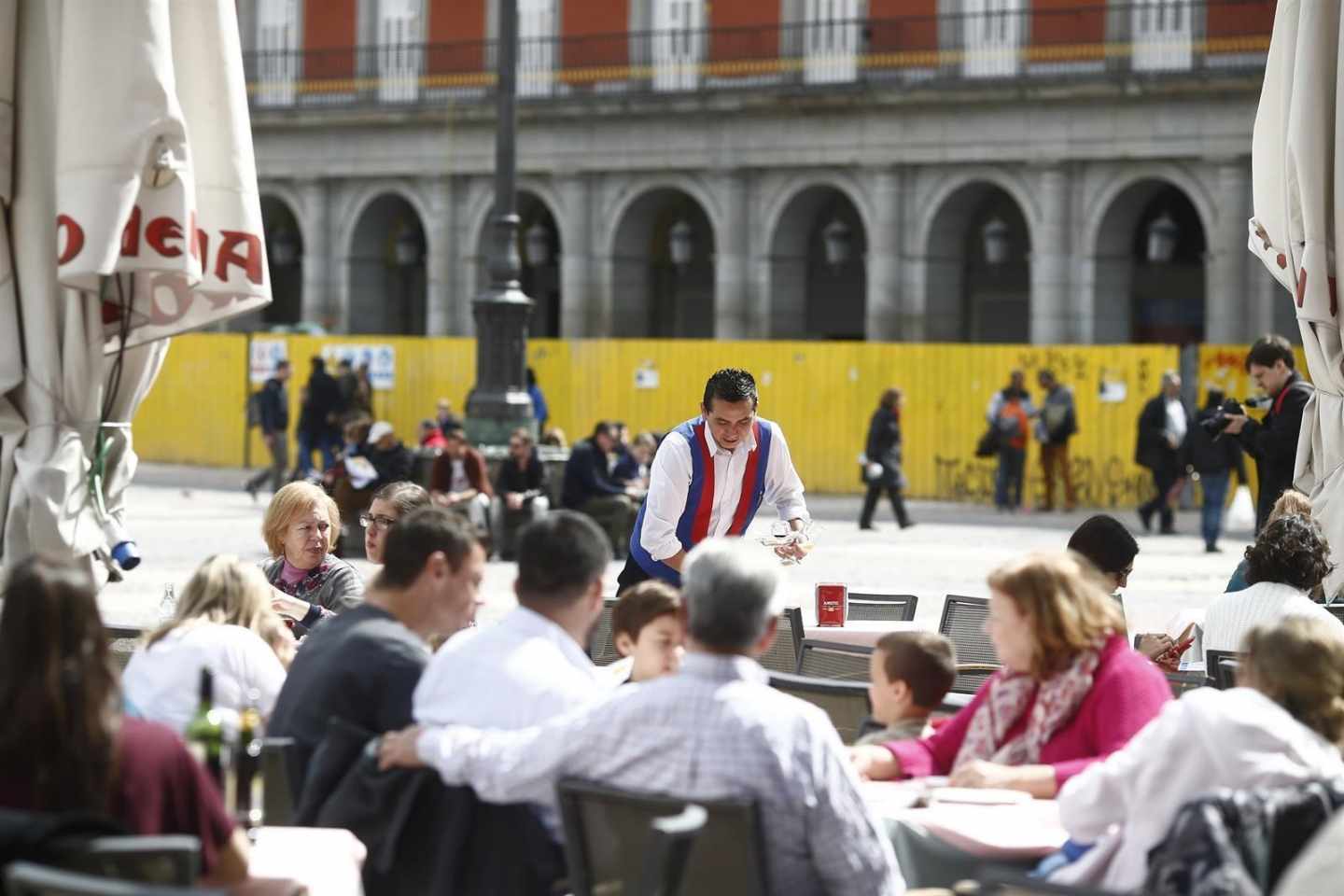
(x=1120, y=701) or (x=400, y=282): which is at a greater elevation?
(x=400, y=282)

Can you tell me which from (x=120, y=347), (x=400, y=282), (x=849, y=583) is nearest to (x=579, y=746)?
(x=120, y=347)

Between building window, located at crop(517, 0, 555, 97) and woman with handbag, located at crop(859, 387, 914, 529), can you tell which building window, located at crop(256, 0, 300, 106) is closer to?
building window, located at crop(517, 0, 555, 97)

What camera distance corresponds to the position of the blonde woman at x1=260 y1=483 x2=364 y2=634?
9516 mm

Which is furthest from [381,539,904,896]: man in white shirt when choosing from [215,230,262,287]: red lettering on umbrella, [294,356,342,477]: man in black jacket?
[294,356,342,477]: man in black jacket

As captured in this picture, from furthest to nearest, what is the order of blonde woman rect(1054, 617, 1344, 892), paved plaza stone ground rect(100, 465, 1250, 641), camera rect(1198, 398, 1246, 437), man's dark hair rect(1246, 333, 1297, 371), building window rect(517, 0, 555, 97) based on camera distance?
building window rect(517, 0, 555, 97) → paved plaza stone ground rect(100, 465, 1250, 641) → camera rect(1198, 398, 1246, 437) → man's dark hair rect(1246, 333, 1297, 371) → blonde woman rect(1054, 617, 1344, 892)

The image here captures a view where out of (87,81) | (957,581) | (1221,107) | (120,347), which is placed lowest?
(957,581)

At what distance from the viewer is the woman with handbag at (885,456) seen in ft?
91.0

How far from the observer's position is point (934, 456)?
3325 cm

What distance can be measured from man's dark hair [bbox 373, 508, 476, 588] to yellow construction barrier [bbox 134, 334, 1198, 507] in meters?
26.2

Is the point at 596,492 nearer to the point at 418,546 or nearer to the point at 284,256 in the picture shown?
the point at 418,546

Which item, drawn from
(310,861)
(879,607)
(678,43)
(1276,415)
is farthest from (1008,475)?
(310,861)

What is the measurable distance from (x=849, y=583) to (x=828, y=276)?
2425 cm

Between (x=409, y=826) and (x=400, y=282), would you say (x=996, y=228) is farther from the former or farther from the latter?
(x=409, y=826)

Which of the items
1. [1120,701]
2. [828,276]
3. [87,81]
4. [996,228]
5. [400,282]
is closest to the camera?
[1120,701]
